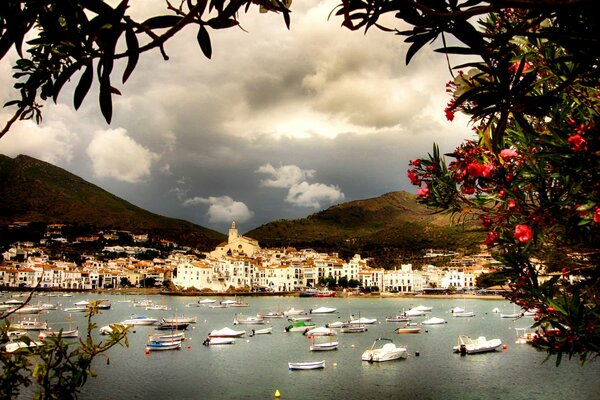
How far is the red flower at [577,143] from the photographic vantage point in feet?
11.6

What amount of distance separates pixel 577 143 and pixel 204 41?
2.83 metres

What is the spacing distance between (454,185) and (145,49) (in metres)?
4.92

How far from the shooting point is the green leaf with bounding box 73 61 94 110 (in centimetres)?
157

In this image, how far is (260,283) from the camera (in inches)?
5408

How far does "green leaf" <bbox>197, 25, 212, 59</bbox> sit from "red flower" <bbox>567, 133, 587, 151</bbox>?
2758mm

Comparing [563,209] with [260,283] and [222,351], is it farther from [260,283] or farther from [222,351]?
[260,283]

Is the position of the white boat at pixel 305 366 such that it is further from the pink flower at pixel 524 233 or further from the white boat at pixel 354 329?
the pink flower at pixel 524 233

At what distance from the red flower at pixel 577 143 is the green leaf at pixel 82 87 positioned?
3.21m

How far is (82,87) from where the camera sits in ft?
5.18

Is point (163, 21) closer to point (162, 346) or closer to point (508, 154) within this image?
point (508, 154)

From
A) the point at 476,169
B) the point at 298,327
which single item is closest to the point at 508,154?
the point at 476,169

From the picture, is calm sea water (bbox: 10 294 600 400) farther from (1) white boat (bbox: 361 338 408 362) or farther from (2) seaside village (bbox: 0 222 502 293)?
(2) seaside village (bbox: 0 222 502 293)

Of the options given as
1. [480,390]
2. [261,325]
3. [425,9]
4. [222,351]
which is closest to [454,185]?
[425,9]

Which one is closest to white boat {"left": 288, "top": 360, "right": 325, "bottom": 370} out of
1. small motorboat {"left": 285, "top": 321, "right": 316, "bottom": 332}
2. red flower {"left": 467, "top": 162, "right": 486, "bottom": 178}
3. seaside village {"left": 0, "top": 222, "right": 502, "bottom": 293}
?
small motorboat {"left": 285, "top": 321, "right": 316, "bottom": 332}
